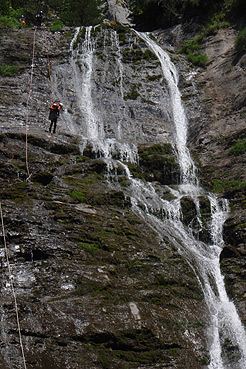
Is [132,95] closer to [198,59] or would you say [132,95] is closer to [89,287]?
[198,59]

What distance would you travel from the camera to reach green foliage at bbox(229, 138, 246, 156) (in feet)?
54.5

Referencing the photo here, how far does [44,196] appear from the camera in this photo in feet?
34.2

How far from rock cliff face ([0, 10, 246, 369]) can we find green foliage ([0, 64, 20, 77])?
0.38m

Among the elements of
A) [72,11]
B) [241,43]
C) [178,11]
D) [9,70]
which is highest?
[72,11]

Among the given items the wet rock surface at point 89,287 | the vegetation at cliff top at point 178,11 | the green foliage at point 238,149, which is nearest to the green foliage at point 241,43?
the vegetation at cliff top at point 178,11

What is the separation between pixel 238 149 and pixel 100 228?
28.2 feet

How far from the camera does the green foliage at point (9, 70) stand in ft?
65.4

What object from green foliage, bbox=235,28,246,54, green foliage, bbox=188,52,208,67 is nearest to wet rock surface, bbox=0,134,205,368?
green foliage, bbox=235,28,246,54

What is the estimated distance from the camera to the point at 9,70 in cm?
2019

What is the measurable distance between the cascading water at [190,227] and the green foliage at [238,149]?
5.68ft

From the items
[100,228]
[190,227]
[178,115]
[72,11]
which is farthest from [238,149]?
[72,11]

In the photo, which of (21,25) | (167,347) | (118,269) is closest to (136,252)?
(118,269)

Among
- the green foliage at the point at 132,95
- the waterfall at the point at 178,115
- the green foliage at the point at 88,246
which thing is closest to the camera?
the green foliage at the point at 88,246

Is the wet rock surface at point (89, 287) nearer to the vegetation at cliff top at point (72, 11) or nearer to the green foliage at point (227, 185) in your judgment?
the green foliage at point (227, 185)
